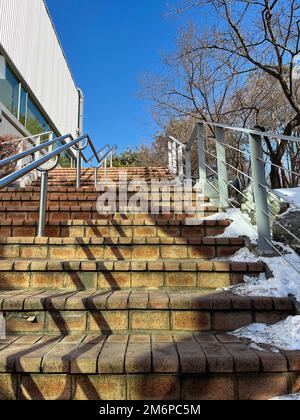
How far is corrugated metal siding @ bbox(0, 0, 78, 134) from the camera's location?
8438mm

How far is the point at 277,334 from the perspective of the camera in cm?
165

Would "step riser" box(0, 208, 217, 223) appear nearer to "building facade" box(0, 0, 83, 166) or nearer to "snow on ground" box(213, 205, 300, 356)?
"snow on ground" box(213, 205, 300, 356)

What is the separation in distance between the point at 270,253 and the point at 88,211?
189 centimetres

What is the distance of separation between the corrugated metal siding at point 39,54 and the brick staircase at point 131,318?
25.4ft

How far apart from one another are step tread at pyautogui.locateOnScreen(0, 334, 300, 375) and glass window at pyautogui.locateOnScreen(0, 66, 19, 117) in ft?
24.8

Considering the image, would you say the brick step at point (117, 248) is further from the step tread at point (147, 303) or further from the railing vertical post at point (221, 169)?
the railing vertical post at point (221, 169)

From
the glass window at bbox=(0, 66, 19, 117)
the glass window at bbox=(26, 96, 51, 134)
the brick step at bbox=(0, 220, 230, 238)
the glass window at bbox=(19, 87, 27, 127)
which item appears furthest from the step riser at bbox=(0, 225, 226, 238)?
the glass window at bbox=(26, 96, 51, 134)

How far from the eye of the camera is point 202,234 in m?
2.92

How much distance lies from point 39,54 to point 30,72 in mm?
1410

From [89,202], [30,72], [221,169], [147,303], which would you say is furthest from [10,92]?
[147,303]

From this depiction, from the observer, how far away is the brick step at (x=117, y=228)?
2869 millimetres

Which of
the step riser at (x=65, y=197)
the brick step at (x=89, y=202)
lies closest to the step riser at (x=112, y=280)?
the brick step at (x=89, y=202)
